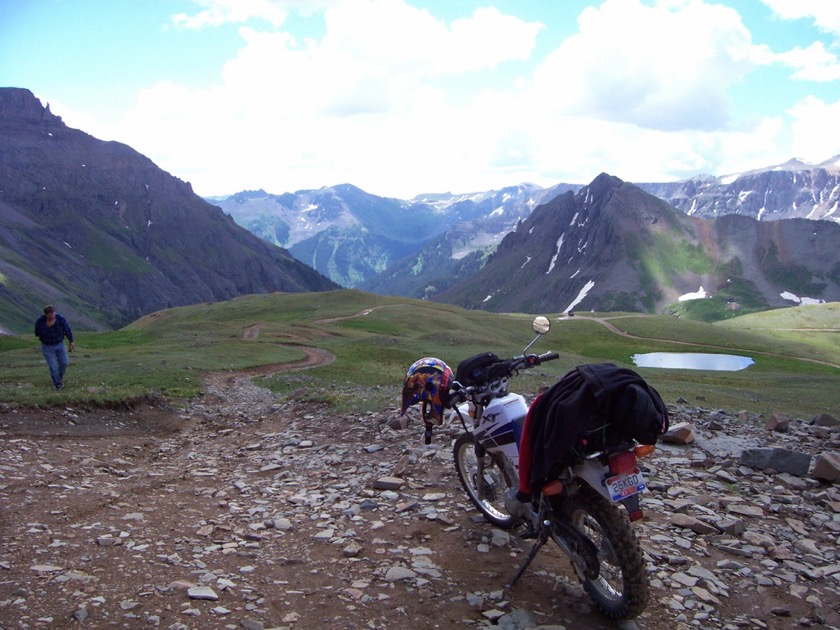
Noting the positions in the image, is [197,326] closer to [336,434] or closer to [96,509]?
[336,434]

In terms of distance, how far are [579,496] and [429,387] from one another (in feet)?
10.9

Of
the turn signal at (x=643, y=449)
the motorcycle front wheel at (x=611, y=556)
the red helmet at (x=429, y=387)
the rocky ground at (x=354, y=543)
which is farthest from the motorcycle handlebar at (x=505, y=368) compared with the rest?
the rocky ground at (x=354, y=543)

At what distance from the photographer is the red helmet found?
9.84 metres

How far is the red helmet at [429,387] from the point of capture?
9836mm

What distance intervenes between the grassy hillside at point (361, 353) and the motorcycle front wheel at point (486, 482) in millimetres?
8133

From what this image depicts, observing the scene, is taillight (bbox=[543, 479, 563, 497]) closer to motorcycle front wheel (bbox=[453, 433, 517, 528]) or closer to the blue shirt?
motorcycle front wheel (bbox=[453, 433, 517, 528])

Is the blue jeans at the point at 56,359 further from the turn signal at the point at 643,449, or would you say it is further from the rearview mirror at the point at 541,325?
the turn signal at the point at 643,449

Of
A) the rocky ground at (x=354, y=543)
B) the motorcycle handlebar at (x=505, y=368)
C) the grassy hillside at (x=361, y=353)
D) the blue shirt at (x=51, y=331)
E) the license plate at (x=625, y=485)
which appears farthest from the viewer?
the grassy hillside at (x=361, y=353)

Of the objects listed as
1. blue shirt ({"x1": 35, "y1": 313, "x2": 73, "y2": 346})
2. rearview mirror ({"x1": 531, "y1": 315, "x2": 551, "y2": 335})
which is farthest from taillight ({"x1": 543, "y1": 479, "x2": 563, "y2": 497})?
blue shirt ({"x1": 35, "y1": 313, "x2": 73, "y2": 346})

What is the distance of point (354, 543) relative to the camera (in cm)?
922

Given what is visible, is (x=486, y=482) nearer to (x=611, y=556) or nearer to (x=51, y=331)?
(x=611, y=556)

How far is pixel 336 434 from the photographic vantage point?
1633 cm

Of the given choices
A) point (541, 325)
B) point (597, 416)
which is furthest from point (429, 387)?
point (597, 416)

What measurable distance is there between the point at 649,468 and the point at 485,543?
5.13 meters
